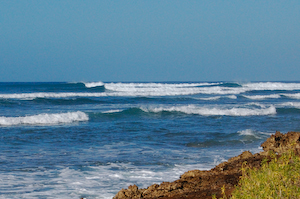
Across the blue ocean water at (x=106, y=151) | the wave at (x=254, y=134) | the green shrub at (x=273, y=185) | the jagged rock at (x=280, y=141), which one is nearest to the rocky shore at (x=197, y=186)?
the jagged rock at (x=280, y=141)

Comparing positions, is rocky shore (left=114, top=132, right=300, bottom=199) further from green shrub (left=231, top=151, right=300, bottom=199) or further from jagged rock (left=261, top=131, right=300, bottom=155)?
green shrub (left=231, top=151, right=300, bottom=199)

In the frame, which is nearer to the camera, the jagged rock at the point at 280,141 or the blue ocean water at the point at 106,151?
the blue ocean water at the point at 106,151

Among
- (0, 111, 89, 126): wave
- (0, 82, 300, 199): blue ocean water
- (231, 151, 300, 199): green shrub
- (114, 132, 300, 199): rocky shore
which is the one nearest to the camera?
(231, 151, 300, 199): green shrub

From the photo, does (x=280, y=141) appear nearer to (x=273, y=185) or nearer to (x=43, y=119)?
(x=273, y=185)

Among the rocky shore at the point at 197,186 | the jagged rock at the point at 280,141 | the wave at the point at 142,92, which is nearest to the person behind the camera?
the rocky shore at the point at 197,186

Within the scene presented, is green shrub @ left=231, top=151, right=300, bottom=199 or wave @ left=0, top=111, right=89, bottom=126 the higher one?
wave @ left=0, top=111, right=89, bottom=126

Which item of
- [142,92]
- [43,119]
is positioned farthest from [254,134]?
[142,92]

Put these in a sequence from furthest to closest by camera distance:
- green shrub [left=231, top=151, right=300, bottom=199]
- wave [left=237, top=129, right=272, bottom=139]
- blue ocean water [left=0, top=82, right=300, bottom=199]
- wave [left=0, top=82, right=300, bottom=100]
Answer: wave [left=0, top=82, right=300, bottom=100], wave [left=237, top=129, right=272, bottom=139], blue ocean water [left=0, top=82, right=300, bottom=199], green shrub [left=231, top=151, right=300, bottom=199]

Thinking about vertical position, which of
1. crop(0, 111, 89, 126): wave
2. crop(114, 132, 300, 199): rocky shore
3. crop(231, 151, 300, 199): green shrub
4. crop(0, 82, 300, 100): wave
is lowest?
crop(114, 132, 300, 199): rocky shore

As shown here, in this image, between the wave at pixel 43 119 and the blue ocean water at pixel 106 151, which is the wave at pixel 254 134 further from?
the wave at pixel 43 119

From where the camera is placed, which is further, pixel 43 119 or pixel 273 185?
pixel 43 119

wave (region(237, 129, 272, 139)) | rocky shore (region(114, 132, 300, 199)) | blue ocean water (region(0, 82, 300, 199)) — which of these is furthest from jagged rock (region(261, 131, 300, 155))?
wave (region(237, 129, 272, 139))

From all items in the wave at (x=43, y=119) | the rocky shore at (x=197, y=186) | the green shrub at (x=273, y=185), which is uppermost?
the wave at (x=43, y=119)

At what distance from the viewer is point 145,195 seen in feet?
15.7
